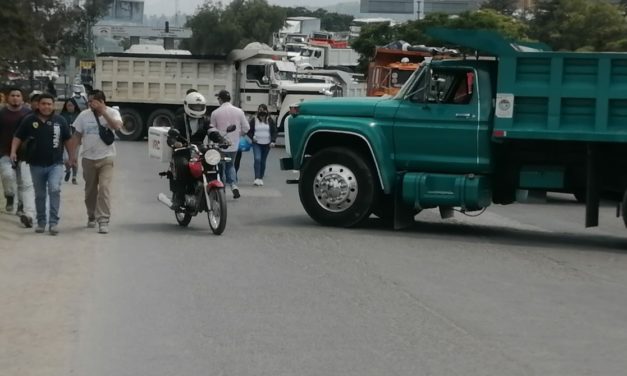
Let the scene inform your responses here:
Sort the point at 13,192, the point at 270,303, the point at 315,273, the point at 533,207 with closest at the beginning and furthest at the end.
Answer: the point at 270,303, the point at 315,273, the point at 13,192, the point at 533,207

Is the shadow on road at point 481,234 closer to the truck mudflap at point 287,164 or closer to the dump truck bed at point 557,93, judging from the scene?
the truck mudflap at point 287,164

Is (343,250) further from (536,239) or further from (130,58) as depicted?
(130,58)

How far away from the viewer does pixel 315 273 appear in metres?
13.1

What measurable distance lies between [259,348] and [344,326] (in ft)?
3.61

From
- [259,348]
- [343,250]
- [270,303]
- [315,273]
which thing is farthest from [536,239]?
[259,348]

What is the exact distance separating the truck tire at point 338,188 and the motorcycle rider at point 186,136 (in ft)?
4.97

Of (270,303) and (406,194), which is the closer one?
(270,303)

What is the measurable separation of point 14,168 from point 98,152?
194cm

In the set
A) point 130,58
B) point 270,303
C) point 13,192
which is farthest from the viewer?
point 130,58

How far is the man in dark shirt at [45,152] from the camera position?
1591 cm

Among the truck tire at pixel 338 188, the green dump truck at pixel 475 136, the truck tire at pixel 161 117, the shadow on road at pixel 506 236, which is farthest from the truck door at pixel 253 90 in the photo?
the truck tire at pixel 338 188

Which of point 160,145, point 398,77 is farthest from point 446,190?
point 398,77

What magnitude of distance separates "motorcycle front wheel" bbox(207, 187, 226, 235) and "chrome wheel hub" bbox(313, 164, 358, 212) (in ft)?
5.97

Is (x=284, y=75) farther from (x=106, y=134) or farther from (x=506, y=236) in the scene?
(x=106, y=134)
